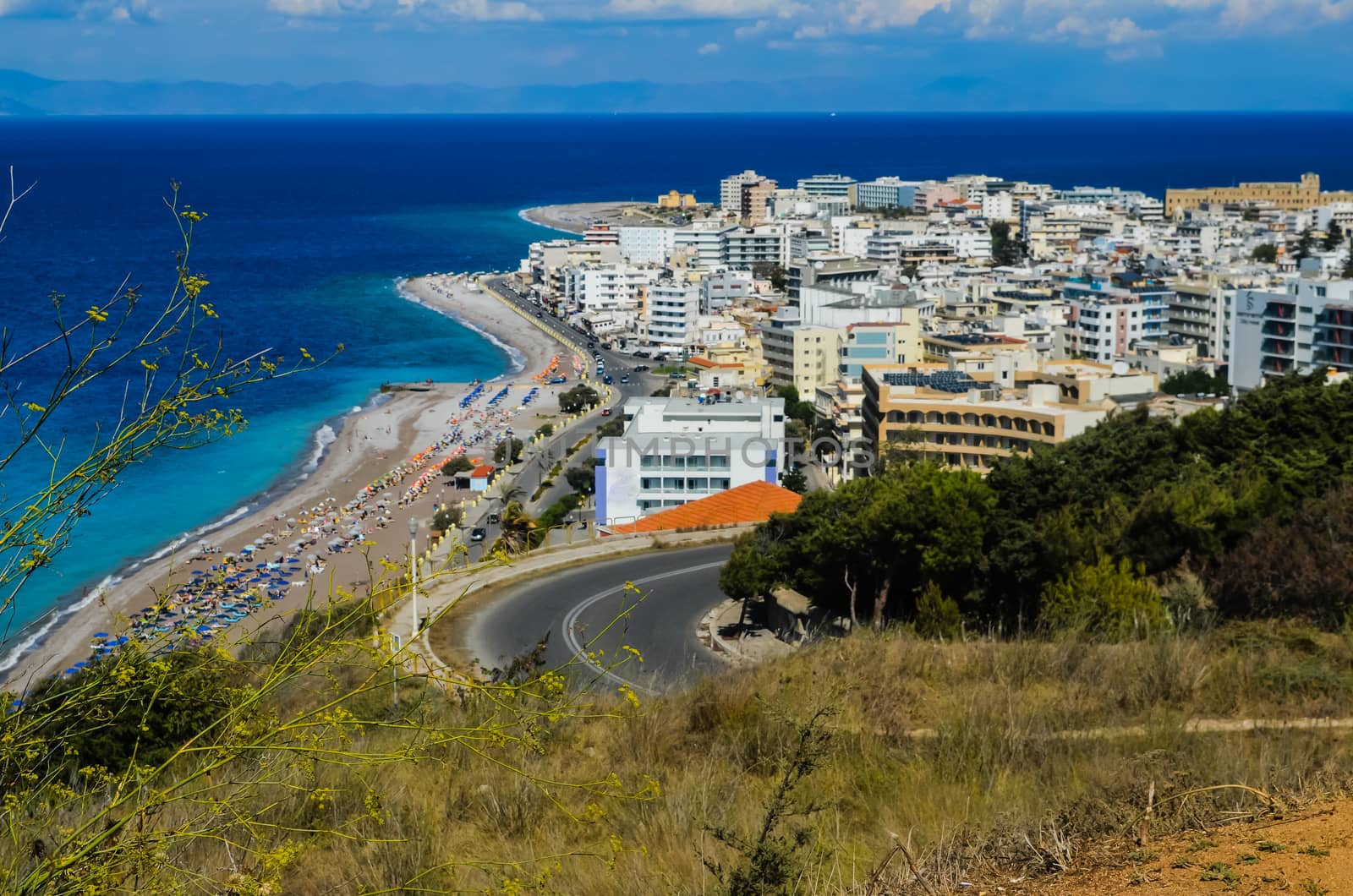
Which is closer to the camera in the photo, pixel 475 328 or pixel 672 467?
pixel 672 467

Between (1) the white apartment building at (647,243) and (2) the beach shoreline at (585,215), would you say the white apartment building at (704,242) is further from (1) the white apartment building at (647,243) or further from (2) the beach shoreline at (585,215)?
(2) the beach shoreline at (585,215)

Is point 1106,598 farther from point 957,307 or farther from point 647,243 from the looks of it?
point 647,243

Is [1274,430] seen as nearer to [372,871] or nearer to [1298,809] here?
[1298,809]

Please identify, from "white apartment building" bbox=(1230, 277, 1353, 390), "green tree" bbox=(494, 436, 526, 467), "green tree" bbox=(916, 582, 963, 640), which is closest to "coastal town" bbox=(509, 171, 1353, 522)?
"white apartment building" bbox=(1230, 277, 1353, 390)

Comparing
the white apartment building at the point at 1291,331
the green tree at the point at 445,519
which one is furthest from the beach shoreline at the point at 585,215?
the green tree at the point at 445,519

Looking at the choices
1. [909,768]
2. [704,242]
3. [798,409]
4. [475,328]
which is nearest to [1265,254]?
[704,242]

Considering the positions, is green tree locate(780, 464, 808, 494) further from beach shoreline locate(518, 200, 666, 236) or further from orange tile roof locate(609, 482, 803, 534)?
beach shoreline locate(518, 200, 666, 236)

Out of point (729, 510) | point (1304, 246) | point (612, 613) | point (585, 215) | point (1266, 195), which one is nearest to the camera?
point (612, 613)
